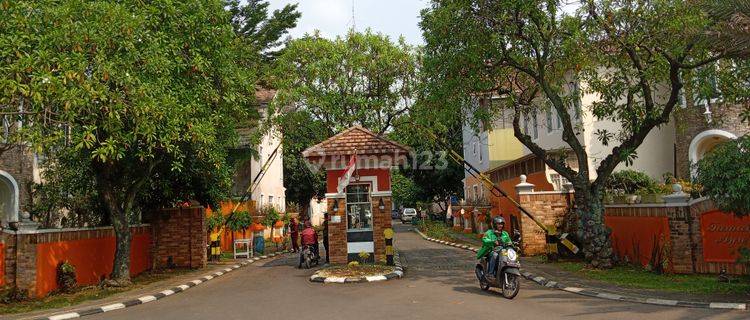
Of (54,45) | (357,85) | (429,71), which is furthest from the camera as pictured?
(357,85)

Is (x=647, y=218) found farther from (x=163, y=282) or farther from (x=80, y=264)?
(x=80, y=264)

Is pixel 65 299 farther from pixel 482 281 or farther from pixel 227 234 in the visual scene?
pixel 227 234

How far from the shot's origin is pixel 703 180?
1049 centimetres

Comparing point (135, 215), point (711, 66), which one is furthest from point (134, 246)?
point (711, 66)

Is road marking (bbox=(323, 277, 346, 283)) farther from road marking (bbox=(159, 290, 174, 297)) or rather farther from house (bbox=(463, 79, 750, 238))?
house (bbox=(463, 79, 750, 238))

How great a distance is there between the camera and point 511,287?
34.6 feet

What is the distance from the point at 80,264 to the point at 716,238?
48.1 ft

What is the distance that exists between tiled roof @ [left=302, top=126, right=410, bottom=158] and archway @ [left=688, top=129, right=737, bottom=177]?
11378 millimetres

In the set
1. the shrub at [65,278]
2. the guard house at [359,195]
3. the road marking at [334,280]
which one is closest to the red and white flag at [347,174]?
the guard house at [359,195]

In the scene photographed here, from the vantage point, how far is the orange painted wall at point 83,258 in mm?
12565

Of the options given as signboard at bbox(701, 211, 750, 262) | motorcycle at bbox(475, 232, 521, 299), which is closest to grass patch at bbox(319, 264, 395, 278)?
motorcycle at bbox(475, 232, 521, 299)

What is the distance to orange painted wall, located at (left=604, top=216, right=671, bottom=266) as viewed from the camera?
13.9 metres

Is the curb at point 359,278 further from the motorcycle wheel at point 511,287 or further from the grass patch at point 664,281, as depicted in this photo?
the grass patch at point 664,281

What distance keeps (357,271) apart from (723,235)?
8.41 metres
